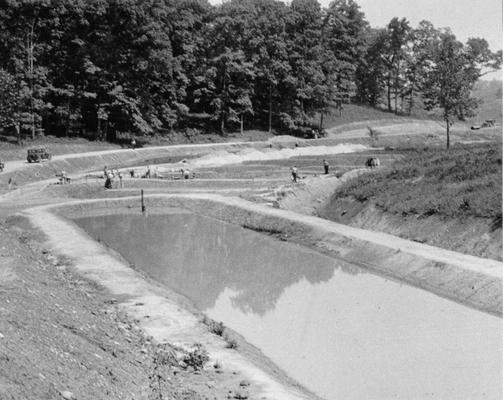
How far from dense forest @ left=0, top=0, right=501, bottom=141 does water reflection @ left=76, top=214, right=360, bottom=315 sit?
21967mm

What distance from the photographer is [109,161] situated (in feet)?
244

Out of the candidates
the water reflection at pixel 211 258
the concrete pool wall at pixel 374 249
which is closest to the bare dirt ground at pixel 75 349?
the concrete pool wall at pixel 374 249

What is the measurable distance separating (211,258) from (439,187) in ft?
46.5

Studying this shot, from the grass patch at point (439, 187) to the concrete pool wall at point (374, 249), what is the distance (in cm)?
354

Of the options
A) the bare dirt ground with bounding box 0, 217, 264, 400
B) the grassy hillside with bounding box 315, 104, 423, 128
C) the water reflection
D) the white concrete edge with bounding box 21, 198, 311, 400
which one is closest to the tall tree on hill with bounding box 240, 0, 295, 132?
the grassy hillside with bounding box 315, 104, 423, 128

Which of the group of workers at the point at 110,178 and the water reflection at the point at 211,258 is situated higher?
the group of workers at the point at 110,178

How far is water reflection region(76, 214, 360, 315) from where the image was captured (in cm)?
2713

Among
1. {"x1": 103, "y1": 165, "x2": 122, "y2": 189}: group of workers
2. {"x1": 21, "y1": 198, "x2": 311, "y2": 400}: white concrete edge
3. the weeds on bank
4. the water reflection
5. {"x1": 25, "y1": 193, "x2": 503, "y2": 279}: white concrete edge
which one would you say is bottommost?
the water reflection

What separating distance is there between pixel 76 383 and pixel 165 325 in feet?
26.6

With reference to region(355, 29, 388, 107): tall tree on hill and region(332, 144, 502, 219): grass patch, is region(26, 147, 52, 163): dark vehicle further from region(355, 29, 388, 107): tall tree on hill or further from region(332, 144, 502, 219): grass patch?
region(355, 29, 388, 107): tall tree on hill

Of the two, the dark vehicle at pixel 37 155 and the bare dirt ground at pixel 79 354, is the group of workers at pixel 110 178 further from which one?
the bare dirt ground at pixel 79 354

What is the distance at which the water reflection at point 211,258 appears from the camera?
27.1 meters

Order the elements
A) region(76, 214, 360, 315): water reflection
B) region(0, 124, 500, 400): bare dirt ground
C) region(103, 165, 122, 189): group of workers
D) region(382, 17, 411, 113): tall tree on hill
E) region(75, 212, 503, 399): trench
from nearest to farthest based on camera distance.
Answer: region(0, 124, 500, 400): bare dirt ground < region(75, 212, 503, 399): trench < region(76, 214, 360, 315): water reflection < region(103, 165, 122, 189): group of workers < region(382, 17, 411, 113): tall tree on hill

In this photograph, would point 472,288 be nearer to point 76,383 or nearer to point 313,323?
point 313,323
